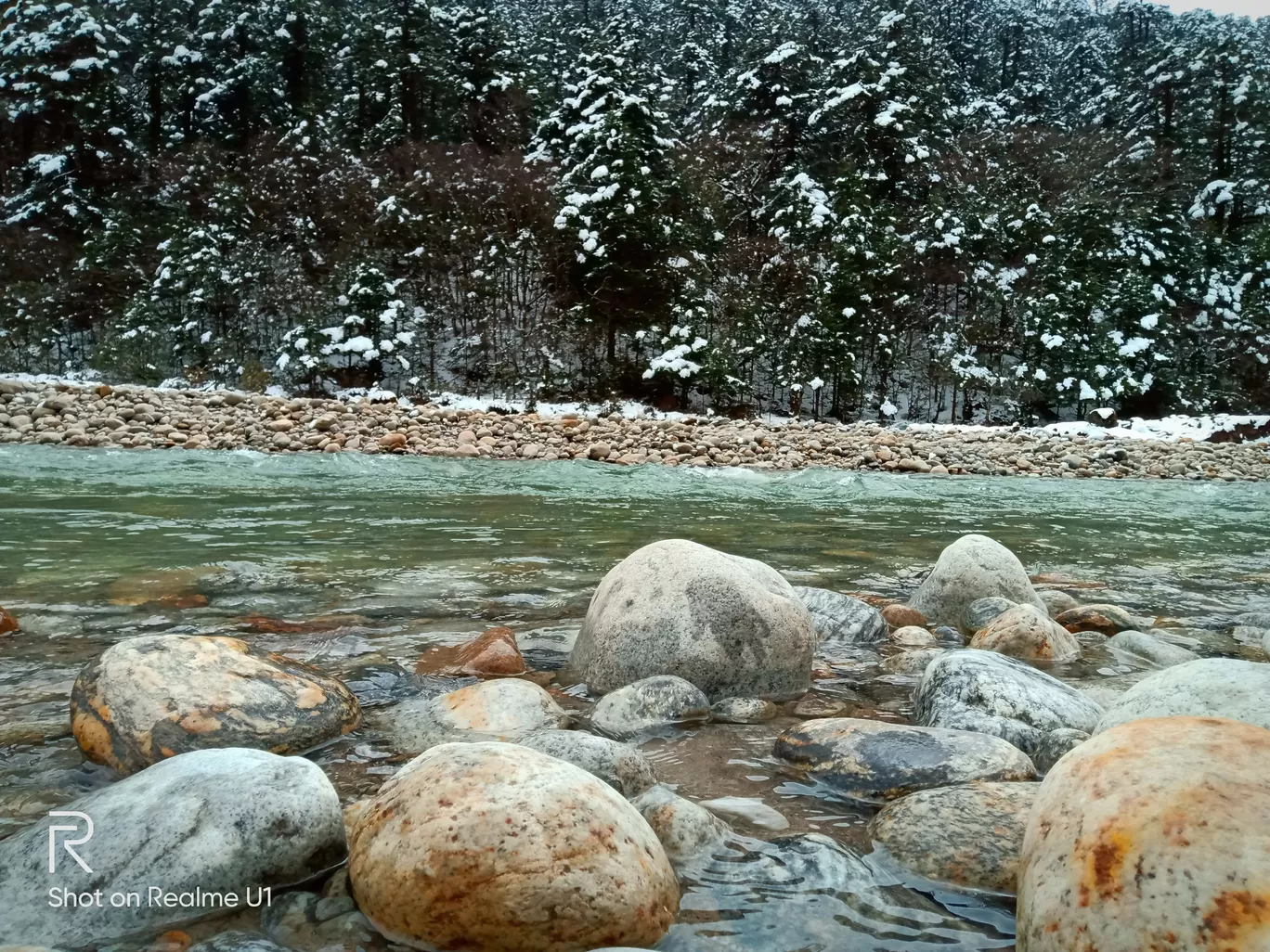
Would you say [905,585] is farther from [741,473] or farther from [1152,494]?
[1152,494]

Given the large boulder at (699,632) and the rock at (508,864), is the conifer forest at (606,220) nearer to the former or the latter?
the large boulder at (699,632)

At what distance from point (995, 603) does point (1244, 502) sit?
1117cm

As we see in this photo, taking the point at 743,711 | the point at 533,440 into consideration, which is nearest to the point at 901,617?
the point at 743,711

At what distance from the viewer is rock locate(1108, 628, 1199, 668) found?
410 cm

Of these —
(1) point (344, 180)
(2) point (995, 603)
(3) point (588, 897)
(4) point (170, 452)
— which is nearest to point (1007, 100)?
(1) point (344, 180)

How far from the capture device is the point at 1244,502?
1312 centimetres

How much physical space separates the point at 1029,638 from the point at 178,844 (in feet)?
11.9

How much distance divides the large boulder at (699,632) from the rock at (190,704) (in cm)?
112

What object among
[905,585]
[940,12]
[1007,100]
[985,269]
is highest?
[940,12]

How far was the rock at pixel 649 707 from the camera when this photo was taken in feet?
10.1

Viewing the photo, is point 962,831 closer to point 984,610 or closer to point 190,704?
point 190,704

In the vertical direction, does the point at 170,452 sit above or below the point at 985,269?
below

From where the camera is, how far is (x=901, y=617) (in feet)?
15.9

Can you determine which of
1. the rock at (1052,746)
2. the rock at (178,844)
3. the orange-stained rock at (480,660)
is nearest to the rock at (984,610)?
the rock at (1052,746)
